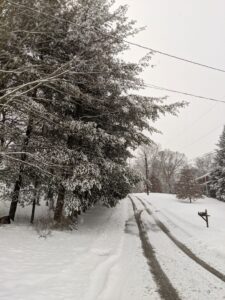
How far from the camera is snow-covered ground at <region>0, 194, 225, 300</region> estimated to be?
22.1 feet

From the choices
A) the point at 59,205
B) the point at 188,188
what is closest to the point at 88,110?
the point at 59,205

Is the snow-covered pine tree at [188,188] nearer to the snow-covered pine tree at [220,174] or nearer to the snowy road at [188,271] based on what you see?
the snow-covered pine tree at [220,174]

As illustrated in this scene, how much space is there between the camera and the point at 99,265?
29.8ft

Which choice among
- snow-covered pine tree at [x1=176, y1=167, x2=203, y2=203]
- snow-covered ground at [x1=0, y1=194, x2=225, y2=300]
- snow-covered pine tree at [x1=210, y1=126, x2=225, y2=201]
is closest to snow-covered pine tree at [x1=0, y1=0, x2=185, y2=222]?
snow-covered ground at [x1=0, y1=194, x2=225, y2=300]

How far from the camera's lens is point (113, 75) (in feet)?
51.5

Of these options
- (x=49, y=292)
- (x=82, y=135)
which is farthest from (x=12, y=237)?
(x=49, y=292)

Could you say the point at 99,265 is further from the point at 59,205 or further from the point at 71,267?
the point at 59,205

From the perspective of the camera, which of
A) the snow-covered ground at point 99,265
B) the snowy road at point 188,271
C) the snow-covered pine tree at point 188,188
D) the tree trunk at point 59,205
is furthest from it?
the snow-covered pine tree at point 188,188

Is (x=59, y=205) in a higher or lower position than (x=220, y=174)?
lower

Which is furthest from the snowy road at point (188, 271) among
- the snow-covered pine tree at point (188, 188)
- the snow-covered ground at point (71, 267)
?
the snow-covered pine tree at point (188, 188)

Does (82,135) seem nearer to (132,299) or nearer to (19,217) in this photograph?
(19,217)

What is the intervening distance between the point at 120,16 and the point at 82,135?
599 centimetres

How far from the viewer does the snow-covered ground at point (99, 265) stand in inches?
265

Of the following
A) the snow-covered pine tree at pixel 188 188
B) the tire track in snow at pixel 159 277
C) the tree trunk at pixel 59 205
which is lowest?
the tire track in snow at pixel 159 277
